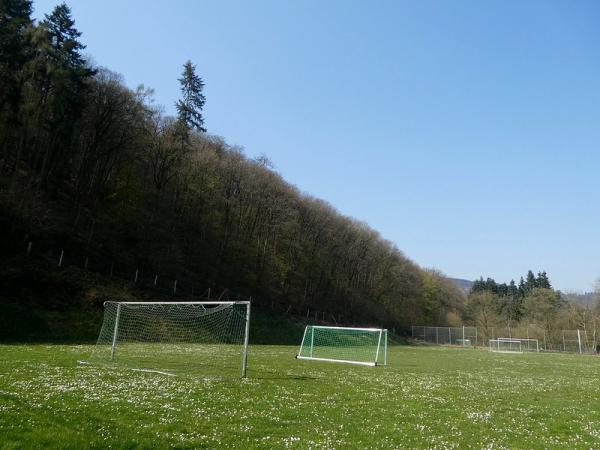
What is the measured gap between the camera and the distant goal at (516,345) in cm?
6950

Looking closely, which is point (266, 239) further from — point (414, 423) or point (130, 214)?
point (414, 423)

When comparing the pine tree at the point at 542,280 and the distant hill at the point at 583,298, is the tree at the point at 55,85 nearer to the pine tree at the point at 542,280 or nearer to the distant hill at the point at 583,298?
the distant hill at the point at 583,298

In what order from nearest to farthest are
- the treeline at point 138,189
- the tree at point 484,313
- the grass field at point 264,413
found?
the grass field at point 264,413 → the treeline at point 138,189 → the tree at point 484,313

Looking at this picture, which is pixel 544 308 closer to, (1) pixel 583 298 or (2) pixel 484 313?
(1) pixel 583 298

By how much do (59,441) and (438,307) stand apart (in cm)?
11815

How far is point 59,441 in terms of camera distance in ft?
22.2

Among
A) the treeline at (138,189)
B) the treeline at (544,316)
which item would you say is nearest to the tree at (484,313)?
the treeline at (544,316)

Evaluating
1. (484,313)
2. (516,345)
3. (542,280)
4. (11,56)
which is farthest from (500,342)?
(542,280)

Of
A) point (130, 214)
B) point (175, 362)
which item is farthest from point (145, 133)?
point (175, 362)

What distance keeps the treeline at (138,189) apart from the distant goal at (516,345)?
2634 centimetres

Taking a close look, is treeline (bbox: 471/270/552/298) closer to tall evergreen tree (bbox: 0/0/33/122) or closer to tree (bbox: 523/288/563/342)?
tree (bbox: 523/288/563/342)

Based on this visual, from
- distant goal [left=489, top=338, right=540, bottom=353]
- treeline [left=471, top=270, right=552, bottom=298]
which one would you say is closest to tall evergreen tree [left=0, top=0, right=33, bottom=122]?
distant goal [left=489, top=338, right=540, bottom=353]

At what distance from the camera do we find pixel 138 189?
5206 cm

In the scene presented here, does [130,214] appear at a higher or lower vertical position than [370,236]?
lower
